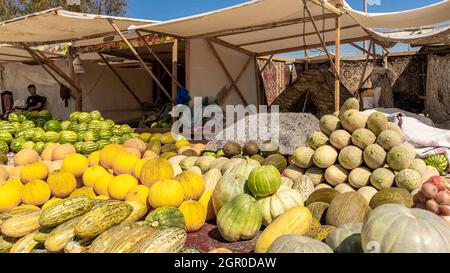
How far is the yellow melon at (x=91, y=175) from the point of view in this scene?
3629 mm

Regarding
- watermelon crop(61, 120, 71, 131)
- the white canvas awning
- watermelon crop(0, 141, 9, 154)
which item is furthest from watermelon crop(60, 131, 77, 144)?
the white canvas awning

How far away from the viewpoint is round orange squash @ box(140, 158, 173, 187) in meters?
3.29

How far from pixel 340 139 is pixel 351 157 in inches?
10.3

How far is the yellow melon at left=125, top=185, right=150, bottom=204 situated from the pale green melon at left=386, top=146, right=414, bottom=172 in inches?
96.8

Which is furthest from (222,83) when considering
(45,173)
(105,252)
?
(105,252)

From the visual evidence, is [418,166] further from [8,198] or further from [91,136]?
[91,136]

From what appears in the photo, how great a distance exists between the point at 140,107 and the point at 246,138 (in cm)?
932

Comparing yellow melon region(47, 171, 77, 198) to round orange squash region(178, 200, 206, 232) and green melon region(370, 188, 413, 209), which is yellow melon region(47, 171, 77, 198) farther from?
green melon region(370, 188, 413, 209)

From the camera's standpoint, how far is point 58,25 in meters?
7.05

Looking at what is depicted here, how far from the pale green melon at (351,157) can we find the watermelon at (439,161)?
1.53 metres

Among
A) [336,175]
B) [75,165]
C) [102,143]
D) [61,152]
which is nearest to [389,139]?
[336,175]

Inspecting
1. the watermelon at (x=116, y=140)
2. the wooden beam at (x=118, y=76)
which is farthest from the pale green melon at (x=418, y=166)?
the wooden beam at (x=118, y=76)
